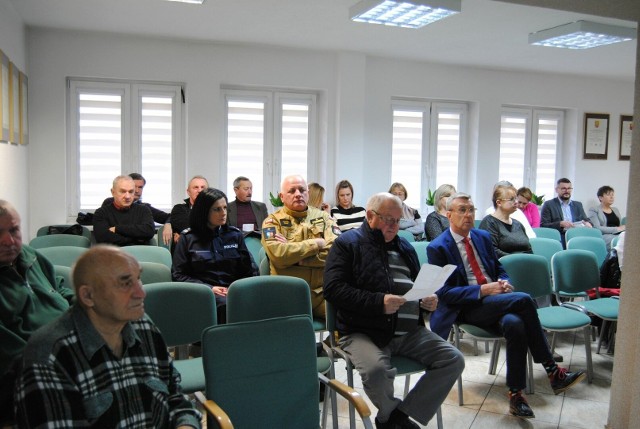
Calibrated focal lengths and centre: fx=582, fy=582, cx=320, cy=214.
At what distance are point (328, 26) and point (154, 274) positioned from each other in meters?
3.62

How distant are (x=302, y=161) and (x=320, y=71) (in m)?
1.19

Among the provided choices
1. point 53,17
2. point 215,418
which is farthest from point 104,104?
point 215,418

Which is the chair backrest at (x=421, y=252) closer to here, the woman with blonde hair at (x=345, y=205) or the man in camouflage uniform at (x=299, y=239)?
the man in camouflage uniform at (x=299, y=239)

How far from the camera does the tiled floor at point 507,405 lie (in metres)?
3.36

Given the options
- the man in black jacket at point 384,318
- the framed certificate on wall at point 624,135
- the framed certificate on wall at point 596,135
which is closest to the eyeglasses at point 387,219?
the man in black jacket at point 384,318

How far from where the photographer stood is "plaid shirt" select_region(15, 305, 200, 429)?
5.58 ft

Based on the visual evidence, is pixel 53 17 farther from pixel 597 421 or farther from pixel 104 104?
pixel 597 421

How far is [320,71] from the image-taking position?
7484 mm

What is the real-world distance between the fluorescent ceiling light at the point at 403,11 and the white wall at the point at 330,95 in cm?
187

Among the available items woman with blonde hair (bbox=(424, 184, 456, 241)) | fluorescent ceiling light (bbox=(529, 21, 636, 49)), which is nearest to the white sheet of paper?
woman with blonde hair (bbox=(424, 184, 456, 241))

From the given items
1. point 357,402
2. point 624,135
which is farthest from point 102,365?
A: point 624,135

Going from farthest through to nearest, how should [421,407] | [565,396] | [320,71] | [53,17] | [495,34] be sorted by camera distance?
1. [320,71]
2. [495,34]
3. [53,17]
4. [565,396]
5. [421,407]

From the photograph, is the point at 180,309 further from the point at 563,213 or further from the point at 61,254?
the point at 563,213

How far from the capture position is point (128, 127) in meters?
6.93
